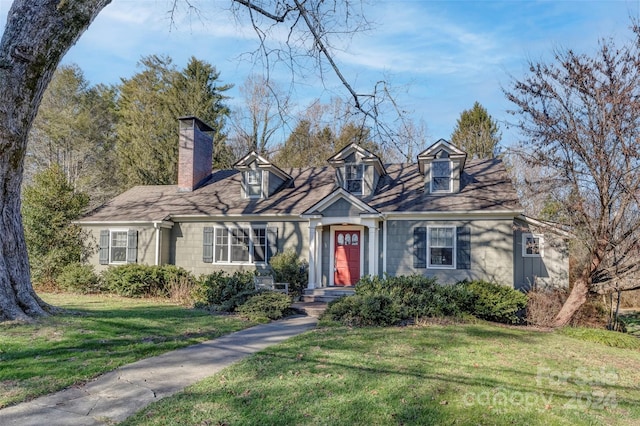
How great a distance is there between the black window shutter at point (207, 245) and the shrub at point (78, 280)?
397 cm

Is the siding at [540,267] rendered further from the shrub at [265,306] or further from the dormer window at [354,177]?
the shrub at [265,306]

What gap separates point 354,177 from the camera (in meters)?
15.6

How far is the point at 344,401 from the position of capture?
423 cm

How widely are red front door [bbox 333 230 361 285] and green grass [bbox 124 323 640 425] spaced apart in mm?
7341

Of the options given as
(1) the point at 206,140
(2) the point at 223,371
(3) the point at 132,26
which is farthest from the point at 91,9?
(1) the point at 206,140

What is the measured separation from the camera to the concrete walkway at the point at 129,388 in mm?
3750

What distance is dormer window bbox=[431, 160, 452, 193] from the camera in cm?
1459

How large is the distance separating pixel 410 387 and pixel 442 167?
36.6 feet

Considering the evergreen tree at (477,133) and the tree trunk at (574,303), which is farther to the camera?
the evergreen tree at (477,133)

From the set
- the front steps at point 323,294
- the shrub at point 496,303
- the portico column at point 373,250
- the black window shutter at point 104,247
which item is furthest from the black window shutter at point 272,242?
the shrub at point 496,303

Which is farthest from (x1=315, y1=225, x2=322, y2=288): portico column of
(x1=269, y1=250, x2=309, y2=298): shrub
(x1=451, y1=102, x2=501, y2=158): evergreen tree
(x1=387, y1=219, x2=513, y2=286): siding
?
(x1=451, y1=102, x2=501, y2=158): evergreen tree

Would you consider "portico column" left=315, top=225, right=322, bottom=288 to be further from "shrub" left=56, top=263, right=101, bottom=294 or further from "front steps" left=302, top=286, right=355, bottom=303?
"shrub" left=56, top=263, right=101, bottom=294

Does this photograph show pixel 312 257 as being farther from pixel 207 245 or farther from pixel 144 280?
pixel 144 280

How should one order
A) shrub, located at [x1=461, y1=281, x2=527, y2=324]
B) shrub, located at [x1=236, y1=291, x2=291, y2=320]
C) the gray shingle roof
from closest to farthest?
shrub, located at [x1=236, y1=291, x2=291, y2=320] < shrub, located at [x1=461, y1=281, x2=527, y2=324] < the gray shingle roof
